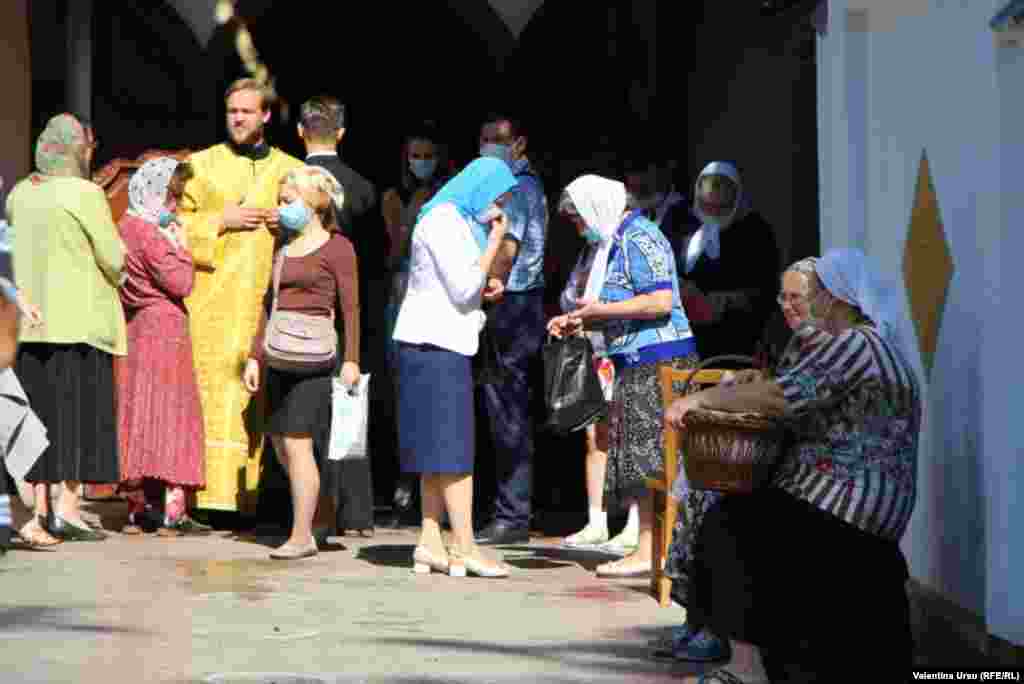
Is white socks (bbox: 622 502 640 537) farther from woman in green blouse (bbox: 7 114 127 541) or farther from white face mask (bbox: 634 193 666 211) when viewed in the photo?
woman in green blouse (bbox: 7 114 127 541)

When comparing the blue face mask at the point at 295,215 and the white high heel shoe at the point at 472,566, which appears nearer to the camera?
the white high heel shoe at the point at 472,566

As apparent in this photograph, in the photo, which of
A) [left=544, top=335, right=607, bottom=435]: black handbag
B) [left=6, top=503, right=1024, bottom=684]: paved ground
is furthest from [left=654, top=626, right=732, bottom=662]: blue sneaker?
[left=544, top=335, right=607, bottom=435]: black handbag

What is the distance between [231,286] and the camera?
1120cm

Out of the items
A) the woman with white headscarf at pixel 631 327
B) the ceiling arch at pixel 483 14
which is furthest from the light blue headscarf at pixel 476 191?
the ceiling arch at pixel 483 14

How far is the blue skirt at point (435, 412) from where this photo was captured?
926 centimetres

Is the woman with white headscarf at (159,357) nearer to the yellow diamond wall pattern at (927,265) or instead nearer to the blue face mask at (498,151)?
the blue face mask at (498,151)

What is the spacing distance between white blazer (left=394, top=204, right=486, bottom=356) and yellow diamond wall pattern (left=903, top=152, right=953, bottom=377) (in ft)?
6.33

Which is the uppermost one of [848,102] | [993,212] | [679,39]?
[679,39]

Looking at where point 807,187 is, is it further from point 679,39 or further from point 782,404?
point 782,404

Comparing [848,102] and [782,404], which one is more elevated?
[848,102]

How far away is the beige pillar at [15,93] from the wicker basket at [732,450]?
24.5 feet

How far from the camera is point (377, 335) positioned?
12133mm

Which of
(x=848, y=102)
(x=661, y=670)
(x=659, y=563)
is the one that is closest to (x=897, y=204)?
(x=848, y=102)

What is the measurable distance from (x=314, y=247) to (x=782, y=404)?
4.02 m
